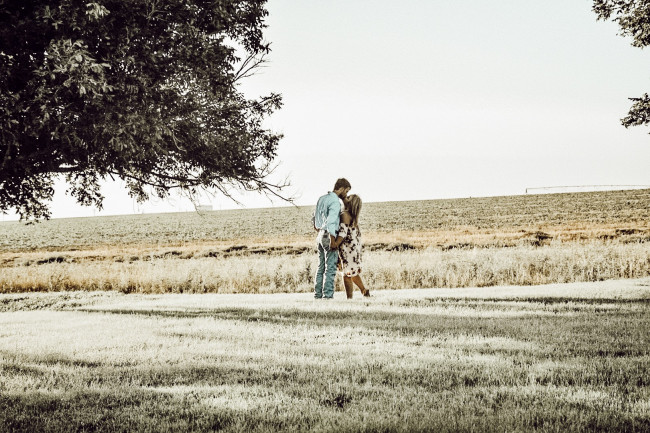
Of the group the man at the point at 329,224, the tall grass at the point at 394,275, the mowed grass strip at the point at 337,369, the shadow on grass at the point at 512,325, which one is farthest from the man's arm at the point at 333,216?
the tall grass at the point at 394,275

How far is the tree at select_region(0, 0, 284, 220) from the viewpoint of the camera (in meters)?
9.12

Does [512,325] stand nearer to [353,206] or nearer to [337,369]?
[337,369]

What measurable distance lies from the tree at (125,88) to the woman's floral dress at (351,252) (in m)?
2.45

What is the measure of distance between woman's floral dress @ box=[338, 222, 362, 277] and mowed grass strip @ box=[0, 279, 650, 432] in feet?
3.56

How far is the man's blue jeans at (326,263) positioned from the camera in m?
11.8

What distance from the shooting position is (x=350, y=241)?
11875mm

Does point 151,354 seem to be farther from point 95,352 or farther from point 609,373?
point 609,373

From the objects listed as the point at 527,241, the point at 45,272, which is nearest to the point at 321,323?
the point at 45,272

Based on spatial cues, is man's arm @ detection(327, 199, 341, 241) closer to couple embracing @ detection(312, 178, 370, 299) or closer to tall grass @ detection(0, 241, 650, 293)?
couple embracing @ detection(312, 178, 370, 299)

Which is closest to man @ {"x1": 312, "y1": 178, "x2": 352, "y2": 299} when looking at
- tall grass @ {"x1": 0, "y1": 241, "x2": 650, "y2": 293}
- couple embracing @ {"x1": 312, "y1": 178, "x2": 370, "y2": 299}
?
couple embracing @ {"x1": 312, "y1": 178, "x2": 370, "y2": 299}

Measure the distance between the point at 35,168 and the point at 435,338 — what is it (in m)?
8.20

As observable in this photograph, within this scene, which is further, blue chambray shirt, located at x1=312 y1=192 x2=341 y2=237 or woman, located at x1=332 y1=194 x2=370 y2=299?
woman, located at x1=332 y1=194 x2=370 y2=299

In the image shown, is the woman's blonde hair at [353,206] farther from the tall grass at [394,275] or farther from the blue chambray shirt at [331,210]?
the tall grass at [394,275]

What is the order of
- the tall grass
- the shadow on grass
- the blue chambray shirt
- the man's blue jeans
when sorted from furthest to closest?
1. the tall grass
2. the man's blue jeans
3. the blue chambray shirt
4. the shadow on grass
